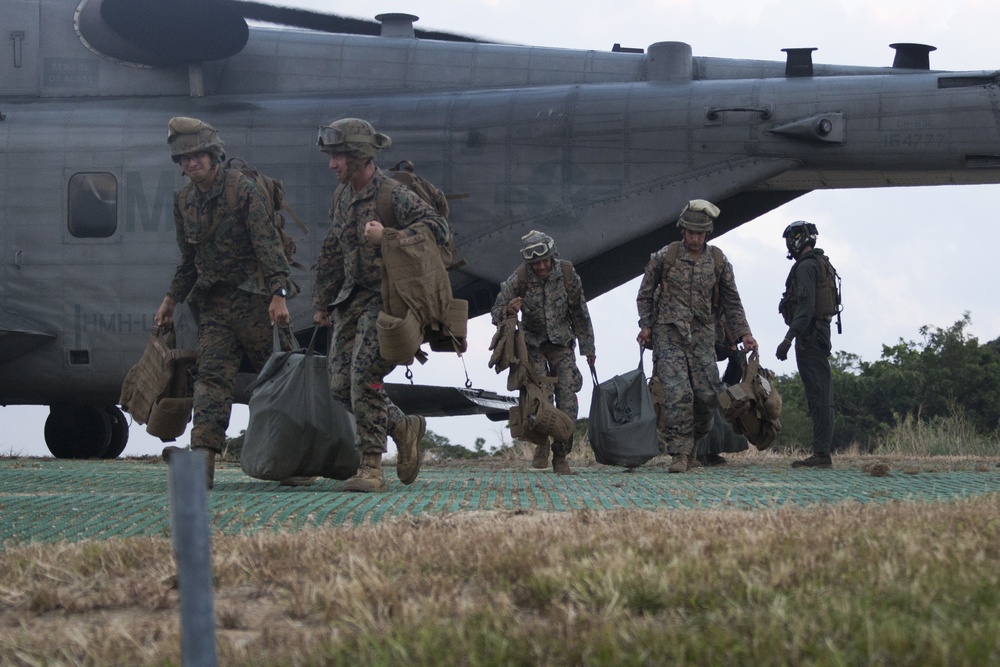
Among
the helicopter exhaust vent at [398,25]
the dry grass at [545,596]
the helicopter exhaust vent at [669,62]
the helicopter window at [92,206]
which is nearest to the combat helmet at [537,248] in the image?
the helicopter exhaust vent at [669,62]

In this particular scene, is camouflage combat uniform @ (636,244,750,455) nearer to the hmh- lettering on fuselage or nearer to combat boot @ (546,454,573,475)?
combat boot @ (546,454,573,475)

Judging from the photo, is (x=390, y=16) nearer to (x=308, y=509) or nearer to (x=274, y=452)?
(x=274, y=452)

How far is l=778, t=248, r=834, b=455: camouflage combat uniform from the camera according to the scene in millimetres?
9930

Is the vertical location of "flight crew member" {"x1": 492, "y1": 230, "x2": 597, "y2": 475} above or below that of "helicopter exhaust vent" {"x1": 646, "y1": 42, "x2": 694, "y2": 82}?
below

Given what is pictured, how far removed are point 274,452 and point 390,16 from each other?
7093 mm

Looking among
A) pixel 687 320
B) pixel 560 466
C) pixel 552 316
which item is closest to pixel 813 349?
pixel 687 320

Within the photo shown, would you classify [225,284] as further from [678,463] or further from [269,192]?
[678,463]

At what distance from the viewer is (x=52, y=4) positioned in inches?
488

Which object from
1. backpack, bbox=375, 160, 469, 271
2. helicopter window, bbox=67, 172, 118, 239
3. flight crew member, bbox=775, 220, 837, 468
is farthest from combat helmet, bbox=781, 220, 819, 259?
helicopter window, bbox=67, 172, 118, 239

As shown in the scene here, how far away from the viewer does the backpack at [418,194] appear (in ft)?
22.3

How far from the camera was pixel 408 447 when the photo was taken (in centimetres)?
682

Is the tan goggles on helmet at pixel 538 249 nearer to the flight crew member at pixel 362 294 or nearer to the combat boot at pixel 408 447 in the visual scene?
the flight crew member at pixel 362 294

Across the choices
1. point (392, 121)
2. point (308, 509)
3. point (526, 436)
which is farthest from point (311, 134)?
point (308, 509)

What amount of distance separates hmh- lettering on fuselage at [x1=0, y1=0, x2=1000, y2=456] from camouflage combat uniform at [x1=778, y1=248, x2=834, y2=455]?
1555mm
